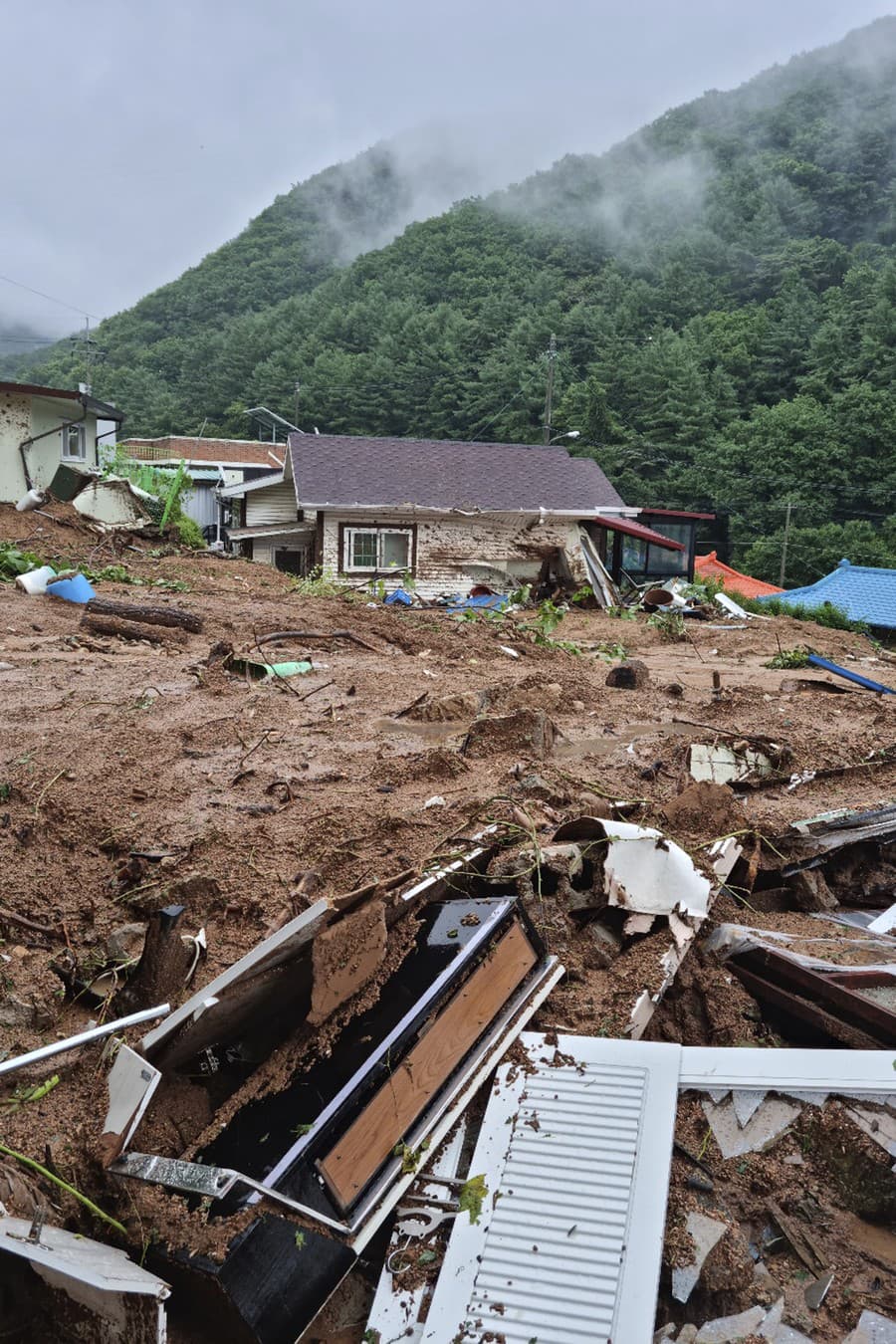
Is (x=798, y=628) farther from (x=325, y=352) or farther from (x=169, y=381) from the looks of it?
(x=169, y=381)

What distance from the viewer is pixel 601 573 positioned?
1878 cm

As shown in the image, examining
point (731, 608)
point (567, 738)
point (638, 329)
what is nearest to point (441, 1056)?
point (567, 738)

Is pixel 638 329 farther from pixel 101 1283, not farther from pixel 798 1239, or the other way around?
pixel 101 1283

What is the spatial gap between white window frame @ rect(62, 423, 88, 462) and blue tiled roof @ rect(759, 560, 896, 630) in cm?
1750

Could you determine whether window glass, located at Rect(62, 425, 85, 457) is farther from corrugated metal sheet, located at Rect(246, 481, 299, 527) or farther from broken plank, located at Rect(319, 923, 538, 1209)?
broken plank, located at Rect(319, 923, 538, 1209)

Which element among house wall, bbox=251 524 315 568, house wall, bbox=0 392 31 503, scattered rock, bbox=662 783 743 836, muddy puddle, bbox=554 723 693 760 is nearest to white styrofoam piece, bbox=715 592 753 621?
house wall, bbox=251 524 315 568

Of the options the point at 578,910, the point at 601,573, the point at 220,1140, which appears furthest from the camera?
the point at 601,573

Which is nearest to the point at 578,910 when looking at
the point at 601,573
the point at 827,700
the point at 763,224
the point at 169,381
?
the point at 827,700

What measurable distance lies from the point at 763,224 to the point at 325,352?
1193 inches

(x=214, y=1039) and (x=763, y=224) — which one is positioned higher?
(x=763, y=224)

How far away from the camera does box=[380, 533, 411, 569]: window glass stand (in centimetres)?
1869

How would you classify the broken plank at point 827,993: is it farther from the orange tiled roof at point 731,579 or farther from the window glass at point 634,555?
the orange tiled roof at point 731,579

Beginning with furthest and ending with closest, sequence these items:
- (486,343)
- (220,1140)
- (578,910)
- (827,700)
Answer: (486,343) < (827,700) < (578,910) < (220,1140)

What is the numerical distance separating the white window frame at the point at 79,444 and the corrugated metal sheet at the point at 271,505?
5310mm
